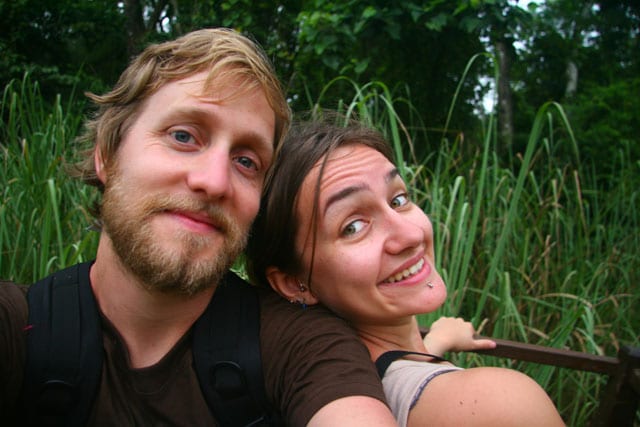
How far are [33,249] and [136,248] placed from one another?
53.6 inches

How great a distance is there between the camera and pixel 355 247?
1.42 metres

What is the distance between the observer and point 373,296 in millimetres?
1417

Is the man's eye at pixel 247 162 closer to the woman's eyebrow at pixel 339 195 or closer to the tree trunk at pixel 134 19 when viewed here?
the woman's eyebrow at pixel 339 195

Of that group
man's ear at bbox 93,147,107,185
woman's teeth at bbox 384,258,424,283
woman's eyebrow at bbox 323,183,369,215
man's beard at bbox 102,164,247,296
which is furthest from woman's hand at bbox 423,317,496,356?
man's ear at bbox 93,147,107,185

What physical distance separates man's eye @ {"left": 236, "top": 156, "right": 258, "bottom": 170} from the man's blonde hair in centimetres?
15

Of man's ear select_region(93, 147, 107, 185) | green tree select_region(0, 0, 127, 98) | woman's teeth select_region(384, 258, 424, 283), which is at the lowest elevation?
green tree select_region(0, 0, 127, 98)

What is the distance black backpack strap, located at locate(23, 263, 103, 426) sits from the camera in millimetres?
1147

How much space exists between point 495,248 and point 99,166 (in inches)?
88.0

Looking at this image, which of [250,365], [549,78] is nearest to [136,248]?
[250,365]

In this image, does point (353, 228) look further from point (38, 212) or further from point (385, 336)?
point (38, 212)

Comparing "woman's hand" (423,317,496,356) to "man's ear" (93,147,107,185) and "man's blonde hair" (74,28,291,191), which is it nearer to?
"man's blonde hair" (74,28,291,191)

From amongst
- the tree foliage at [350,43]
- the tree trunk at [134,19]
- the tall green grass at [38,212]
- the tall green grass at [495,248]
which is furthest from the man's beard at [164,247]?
the tree trunk at [134,19]

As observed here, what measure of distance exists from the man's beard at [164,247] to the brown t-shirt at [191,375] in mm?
178

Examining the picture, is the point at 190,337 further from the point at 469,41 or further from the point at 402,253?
the point at 469,41
